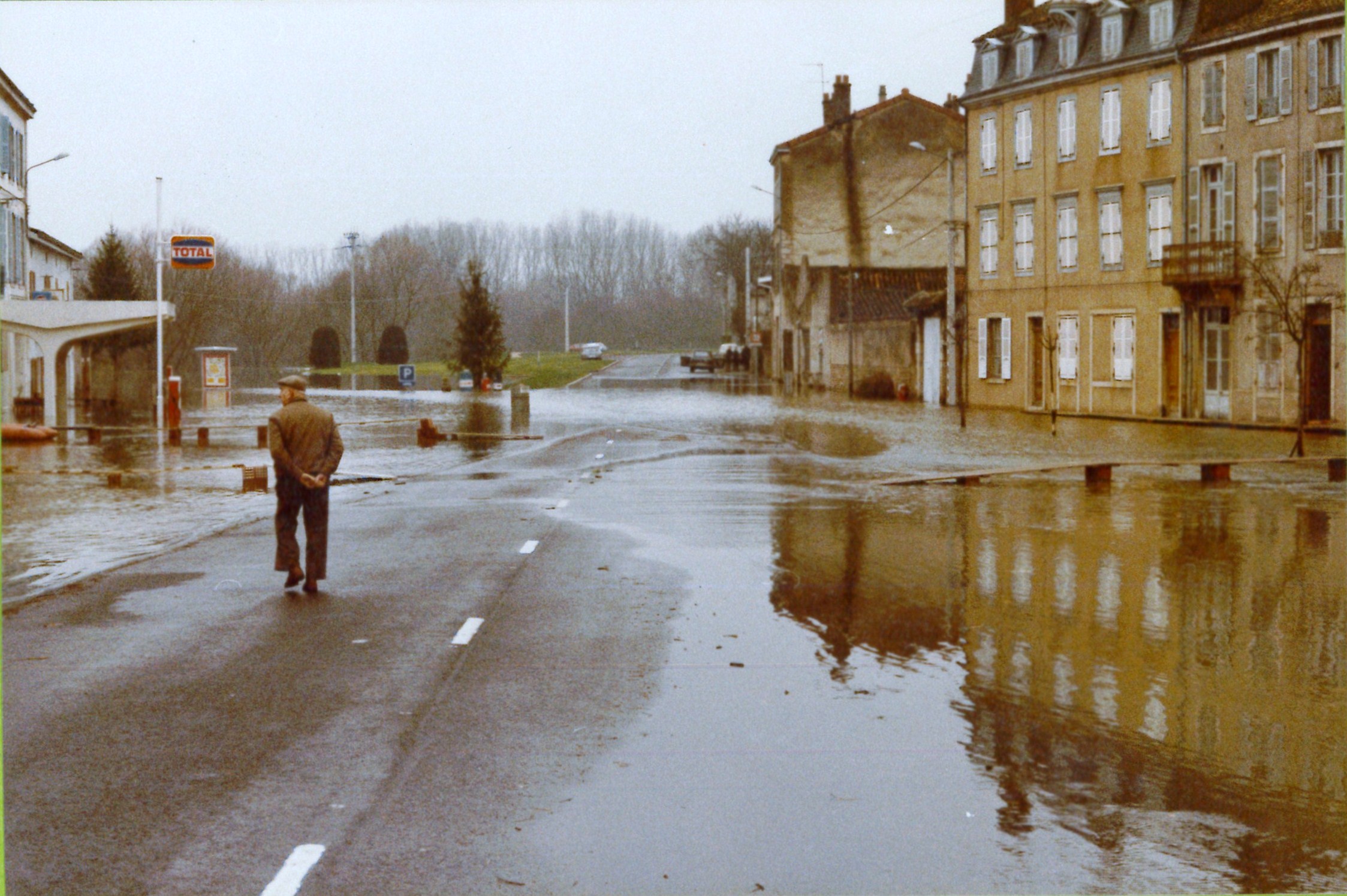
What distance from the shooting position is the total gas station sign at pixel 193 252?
36.2 m

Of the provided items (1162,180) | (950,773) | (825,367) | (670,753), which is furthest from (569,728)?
(825,367)

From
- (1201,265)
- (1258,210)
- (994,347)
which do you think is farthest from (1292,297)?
(994,347)

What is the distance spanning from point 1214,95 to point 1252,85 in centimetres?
170

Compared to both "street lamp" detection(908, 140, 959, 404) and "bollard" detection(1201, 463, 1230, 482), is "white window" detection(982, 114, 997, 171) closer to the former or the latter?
"street lamp" detection(908, 140, 959, 404)

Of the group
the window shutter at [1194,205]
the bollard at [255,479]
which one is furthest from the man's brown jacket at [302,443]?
the window shutter at [1194,205]

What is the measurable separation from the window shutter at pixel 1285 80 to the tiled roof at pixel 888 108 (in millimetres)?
35238

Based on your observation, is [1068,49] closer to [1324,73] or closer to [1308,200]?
[1324,73]

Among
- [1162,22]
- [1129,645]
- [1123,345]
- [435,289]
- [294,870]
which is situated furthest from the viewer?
[435,289]

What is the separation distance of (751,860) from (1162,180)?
130ft

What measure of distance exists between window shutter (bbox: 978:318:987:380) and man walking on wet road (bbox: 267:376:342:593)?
1466 inches

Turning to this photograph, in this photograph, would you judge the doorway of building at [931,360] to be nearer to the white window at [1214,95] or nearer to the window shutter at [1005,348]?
the window shutter at [1005,348]

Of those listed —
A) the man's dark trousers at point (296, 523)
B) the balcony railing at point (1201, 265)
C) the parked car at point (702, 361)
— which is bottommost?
the man's dark trousers at point (296, 523)

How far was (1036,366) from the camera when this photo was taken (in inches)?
1788

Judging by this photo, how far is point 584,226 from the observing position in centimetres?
3619
